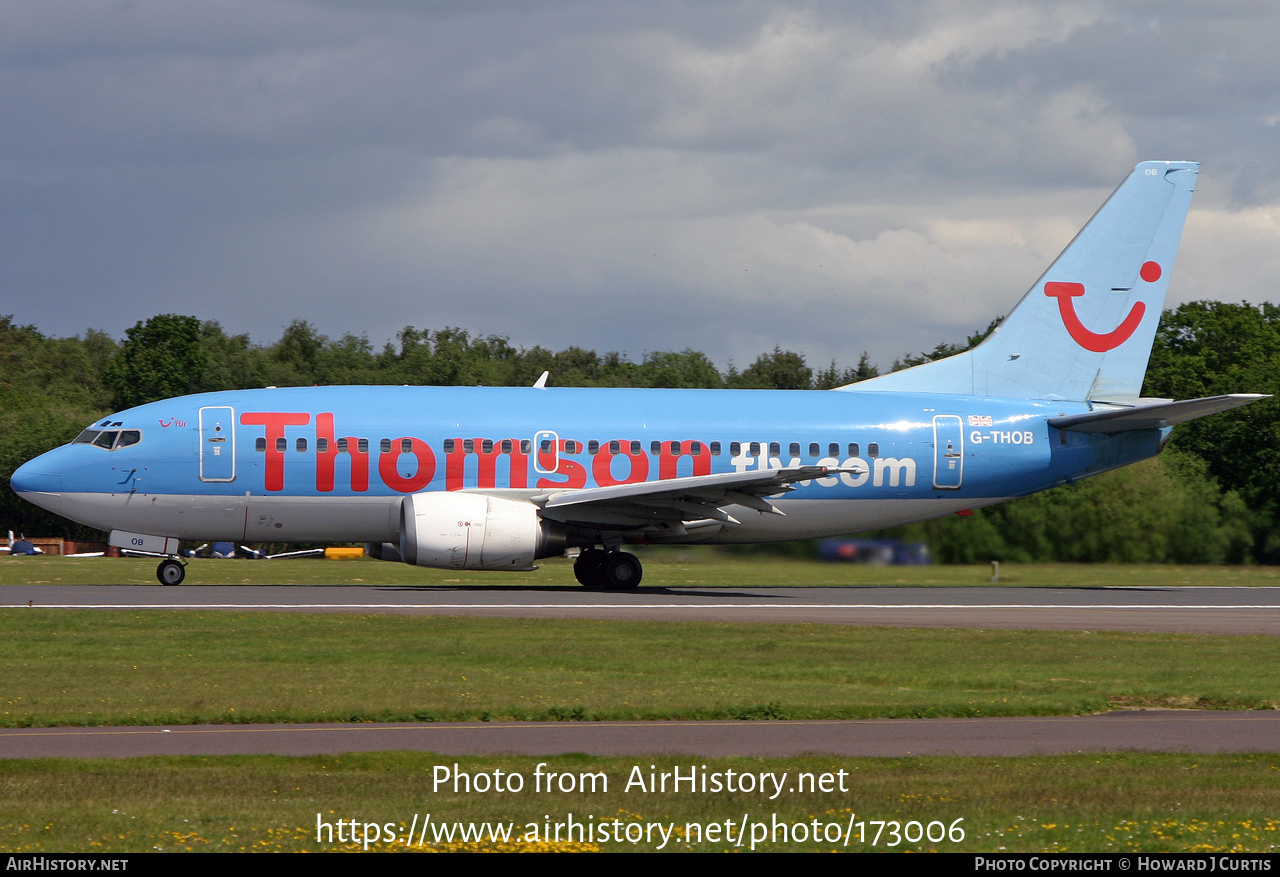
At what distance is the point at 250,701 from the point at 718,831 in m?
6.96

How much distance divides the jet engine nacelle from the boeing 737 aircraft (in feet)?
0.15

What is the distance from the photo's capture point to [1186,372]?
85.9 metres

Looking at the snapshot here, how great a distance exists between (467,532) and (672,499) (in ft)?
14.8

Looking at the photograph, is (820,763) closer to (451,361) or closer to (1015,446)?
(1015,446)

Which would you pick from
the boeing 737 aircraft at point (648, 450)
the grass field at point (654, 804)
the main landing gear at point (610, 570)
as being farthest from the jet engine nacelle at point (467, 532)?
the grass field at point (654, 804)

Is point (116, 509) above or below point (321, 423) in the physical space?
below

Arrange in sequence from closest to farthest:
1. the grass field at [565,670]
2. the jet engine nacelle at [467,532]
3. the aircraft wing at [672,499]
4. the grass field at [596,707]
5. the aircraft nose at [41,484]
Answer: the grass field at [596,707] < the grass field at [565,670] < the jet engine nacelle at [467,532] < the aircraft wing at [672,499] < the aircraft nose at [41,484]

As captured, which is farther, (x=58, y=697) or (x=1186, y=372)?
(x=1186, y=372)

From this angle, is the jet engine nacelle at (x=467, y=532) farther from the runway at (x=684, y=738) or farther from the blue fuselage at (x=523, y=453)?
the runway at (x=684, y=738)

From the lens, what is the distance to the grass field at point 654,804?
8992 millimetres

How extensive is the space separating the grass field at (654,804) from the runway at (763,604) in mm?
12365

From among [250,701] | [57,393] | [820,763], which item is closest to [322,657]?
[250,701]

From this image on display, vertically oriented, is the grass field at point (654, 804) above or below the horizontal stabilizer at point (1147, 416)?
below

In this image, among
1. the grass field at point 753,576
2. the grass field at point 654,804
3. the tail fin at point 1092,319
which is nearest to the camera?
the grass field at point 654,804
